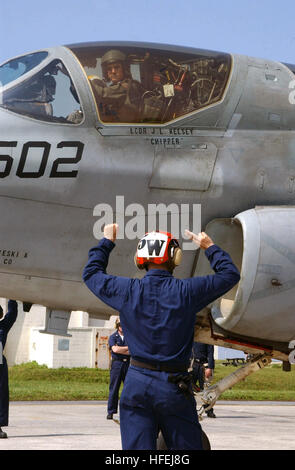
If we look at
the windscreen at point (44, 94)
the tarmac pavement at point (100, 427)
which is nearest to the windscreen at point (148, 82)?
the windscreen at point (44, 94)

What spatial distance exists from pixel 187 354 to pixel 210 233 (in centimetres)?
193

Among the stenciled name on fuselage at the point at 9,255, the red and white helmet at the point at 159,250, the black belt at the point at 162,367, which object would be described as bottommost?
the black belt at the point at 162,367

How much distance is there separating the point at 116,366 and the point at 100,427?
149cm

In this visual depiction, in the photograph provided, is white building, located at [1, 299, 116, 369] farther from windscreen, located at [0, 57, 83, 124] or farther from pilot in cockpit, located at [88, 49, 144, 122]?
pilot in cockpit, located at [88, 49, 144, 122]

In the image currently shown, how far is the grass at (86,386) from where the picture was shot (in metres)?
22.4

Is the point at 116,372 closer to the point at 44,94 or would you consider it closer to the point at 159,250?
the point at 44,94

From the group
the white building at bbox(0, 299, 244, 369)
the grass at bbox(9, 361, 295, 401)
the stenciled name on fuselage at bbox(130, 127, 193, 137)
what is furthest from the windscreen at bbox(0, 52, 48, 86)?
the white building at bbox(0, 299, 244, 369)

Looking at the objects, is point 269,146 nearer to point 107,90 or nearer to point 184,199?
point 184,199

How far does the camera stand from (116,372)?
1555cm

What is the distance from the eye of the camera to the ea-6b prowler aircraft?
6.95 m

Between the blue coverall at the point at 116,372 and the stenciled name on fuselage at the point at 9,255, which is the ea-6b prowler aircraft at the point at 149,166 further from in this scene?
the blue coverall at the point at 116,372

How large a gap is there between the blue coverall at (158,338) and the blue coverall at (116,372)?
9.88 m

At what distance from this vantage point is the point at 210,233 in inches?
287
